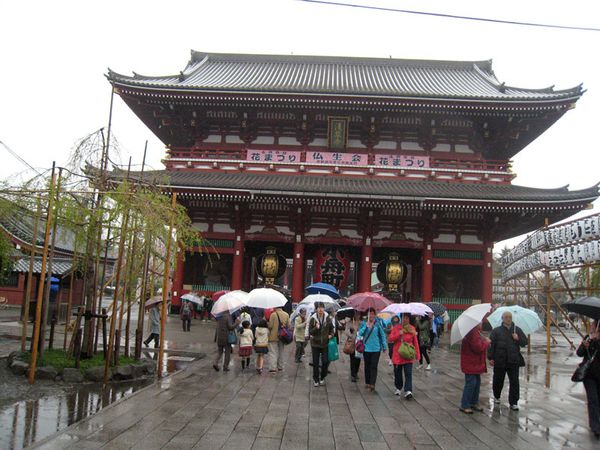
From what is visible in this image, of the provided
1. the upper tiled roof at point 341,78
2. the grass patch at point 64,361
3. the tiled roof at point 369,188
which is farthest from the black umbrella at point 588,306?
the upper tiled roof at point 341,78

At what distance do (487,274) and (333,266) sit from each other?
730 centimetres

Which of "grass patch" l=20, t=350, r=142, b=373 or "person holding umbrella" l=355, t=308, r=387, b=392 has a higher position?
"person holding umbrella" l=355, t=308, r=387, b=392

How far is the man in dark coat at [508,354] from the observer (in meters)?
A: 8.44

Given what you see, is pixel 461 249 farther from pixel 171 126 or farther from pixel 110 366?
pixel 110 366

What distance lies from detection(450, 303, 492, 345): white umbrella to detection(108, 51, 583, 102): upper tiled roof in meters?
16.1

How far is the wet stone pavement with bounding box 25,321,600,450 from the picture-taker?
6.32 metres

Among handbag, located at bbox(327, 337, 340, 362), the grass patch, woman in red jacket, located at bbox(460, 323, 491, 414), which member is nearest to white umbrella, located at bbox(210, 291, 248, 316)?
the grass patch

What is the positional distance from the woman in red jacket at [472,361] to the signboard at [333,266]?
15982 millimetres

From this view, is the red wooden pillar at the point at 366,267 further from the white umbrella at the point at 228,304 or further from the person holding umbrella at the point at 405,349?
the person holding umbrella at the point at 405,349

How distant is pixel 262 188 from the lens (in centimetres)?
2144

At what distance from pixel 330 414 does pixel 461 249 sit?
17.6 meters

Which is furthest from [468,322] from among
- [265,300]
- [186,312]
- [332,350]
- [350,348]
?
[186,312]

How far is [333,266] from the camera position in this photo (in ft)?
80.2

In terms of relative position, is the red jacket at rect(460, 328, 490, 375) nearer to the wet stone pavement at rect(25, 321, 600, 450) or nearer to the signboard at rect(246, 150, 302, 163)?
the wet stone pavement at rect(25, 321, 600, 450)
